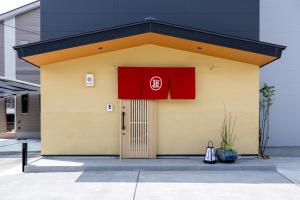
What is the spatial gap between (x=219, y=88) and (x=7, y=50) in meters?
17.9

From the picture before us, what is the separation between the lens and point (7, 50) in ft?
75.4

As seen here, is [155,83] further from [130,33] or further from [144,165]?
[144,165]

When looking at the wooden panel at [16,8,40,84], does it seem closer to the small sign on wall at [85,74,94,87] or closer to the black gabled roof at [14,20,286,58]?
the small sign on wall at [85,74,94,87]

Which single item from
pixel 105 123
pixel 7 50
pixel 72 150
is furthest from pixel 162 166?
pixel 7 50

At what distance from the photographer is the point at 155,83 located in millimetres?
9758

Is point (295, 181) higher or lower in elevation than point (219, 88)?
lower

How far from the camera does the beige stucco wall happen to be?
9.99m

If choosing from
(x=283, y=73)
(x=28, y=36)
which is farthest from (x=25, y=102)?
(x=283, y=73)

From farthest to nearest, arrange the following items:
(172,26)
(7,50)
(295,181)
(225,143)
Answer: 1. (7,50)
2. (225,143)
3. (172,26)
4. (295,181)

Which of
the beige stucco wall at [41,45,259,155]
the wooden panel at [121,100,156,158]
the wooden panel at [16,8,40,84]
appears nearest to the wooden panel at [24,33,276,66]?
the beige stucco wall at [41,45,259,155]

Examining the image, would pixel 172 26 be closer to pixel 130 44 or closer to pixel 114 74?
pixel 130 44

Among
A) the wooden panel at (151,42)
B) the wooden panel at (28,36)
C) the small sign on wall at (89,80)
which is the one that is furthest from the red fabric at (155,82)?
the wooden panel at (28,36)

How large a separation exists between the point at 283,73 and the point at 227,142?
4.29m

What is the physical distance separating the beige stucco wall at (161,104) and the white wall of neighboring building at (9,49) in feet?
47.3
